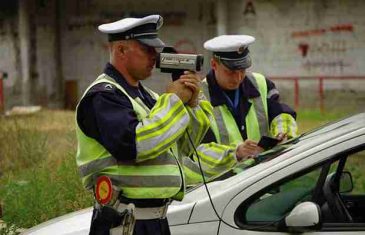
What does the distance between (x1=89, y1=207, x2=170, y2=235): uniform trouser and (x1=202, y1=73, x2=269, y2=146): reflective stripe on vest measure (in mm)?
1515

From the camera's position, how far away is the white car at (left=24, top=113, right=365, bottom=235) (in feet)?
11.4

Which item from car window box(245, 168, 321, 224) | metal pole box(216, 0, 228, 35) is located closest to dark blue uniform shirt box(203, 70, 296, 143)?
car window box(245, 168, 321, 224)

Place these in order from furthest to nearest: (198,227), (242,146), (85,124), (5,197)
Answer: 1. (5,197)
2. (242,146)
3. (198,227)
4. (85,124)

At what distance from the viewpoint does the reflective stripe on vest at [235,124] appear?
15.8ft

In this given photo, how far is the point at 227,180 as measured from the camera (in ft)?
12.5

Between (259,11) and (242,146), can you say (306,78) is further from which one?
(242,146)

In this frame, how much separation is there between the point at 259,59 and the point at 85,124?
15325 mm

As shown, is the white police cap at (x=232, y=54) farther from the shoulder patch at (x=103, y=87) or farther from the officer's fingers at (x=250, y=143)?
the shoulder patch at (x=103, y=87)

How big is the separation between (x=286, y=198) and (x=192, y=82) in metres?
0.81

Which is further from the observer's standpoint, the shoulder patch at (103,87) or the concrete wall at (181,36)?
the concrete wall at (181,36)

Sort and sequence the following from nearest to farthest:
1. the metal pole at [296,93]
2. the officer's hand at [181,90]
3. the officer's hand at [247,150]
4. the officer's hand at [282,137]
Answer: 1. the officer's hand at [181,90]
2. the officer's hand at [247,150]
3. the officer's hand at [282,137]
4. the metal pole at [296,93]

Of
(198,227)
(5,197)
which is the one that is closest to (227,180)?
(198,227)

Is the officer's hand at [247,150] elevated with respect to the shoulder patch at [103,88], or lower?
lower

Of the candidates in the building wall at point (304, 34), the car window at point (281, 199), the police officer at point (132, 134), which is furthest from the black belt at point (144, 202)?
the building wall at point (304, 34)
